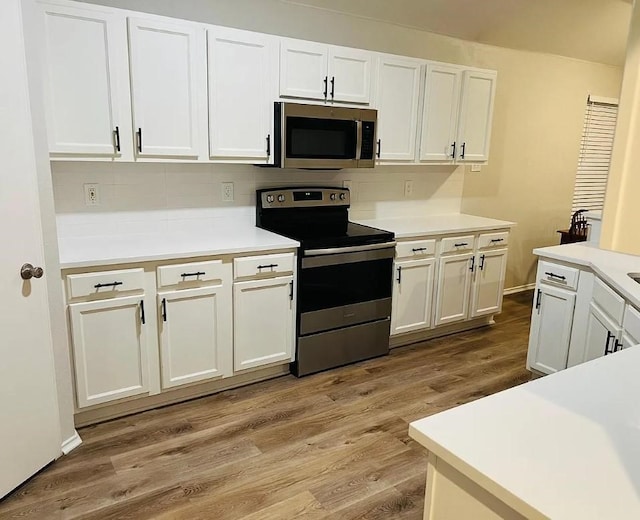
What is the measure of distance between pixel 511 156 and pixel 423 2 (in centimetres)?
196

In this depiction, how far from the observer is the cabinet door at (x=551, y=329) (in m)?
3.02

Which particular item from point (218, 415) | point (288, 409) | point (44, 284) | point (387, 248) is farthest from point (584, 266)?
point (44, 284)

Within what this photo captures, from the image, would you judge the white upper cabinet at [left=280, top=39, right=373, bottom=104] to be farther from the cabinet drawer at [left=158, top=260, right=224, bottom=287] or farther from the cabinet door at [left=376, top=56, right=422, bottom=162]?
the cabinet drawer at [left=158, top=260, right=224, bottom=287]

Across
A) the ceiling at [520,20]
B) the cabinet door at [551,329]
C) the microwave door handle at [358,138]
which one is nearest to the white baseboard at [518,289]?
the cabinet door at [551,329]

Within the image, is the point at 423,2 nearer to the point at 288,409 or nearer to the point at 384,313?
the point at 384,313

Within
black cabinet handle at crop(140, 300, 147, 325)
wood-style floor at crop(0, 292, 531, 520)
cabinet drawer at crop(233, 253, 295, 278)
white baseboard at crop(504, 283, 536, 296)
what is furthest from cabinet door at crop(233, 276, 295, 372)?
white baseboard at crop(504, 283, 536, 296)

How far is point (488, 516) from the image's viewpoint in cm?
98

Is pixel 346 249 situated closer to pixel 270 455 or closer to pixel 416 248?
pixel 416 248

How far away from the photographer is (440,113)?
12.8 ft

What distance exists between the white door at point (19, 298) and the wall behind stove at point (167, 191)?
793 millimetres

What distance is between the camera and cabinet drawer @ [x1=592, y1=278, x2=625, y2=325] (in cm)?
237

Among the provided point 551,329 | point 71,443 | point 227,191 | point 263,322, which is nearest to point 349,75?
point 227,191

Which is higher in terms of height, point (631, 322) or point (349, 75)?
point (349, 75)

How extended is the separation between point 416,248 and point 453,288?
22.2 inches
